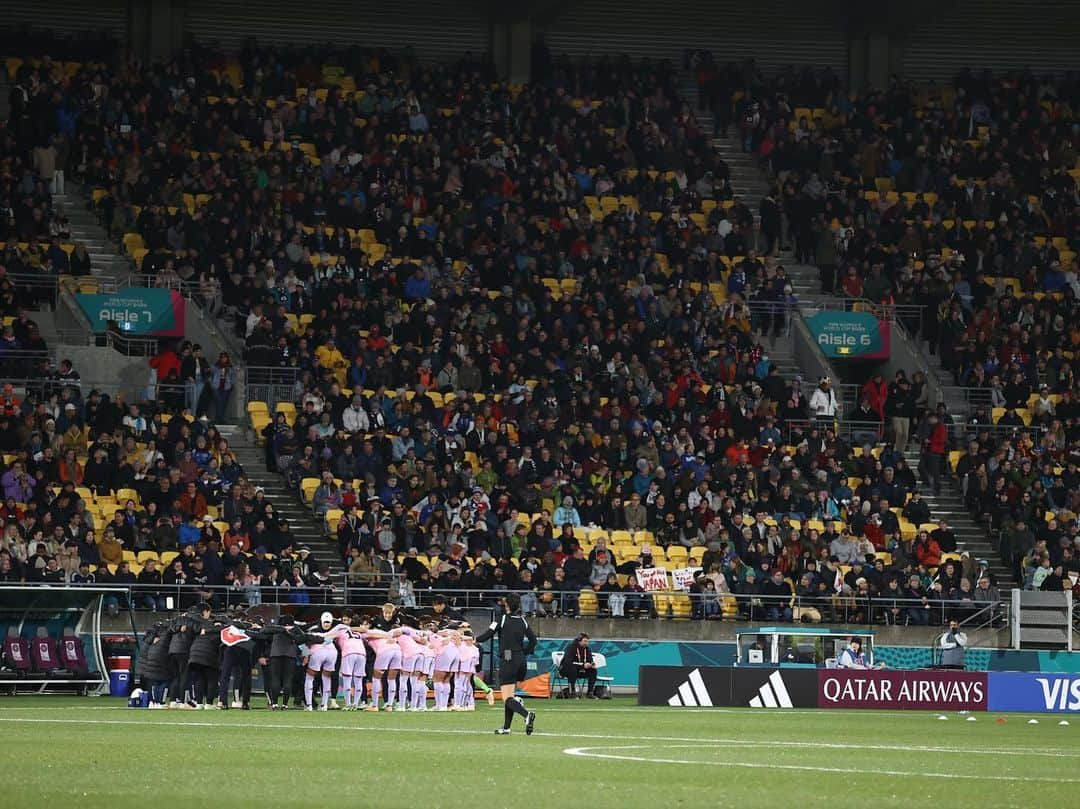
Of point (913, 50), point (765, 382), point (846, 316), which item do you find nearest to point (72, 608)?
point (765, 382)

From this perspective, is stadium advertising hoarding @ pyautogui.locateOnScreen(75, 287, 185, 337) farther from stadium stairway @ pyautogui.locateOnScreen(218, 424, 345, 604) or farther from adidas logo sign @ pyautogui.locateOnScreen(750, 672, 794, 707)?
adidas logo sign @ pyautogui.locateOnScreen(750, 672, 794, 707)

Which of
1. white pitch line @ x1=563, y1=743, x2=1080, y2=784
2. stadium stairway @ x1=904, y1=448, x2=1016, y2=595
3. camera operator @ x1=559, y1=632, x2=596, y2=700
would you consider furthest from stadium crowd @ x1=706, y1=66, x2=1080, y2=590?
white pitch line @ x1=563, y1=743, x2=1080, y2=784

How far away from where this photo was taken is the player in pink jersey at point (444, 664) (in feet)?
108

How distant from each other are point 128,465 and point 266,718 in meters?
11.2

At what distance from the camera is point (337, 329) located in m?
45.0

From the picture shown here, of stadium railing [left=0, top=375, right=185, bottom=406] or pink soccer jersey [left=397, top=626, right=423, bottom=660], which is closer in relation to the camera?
pink soccer jersey [left=397, top=626, right=423, bottom=660]

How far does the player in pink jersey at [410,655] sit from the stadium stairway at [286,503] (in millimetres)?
5288

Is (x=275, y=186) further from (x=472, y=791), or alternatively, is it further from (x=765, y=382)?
(x=472, y=791)

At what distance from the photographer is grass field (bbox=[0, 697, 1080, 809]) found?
16.2 m

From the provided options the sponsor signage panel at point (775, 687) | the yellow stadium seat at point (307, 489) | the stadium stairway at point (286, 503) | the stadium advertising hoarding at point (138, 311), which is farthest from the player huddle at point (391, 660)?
the stadium advertising hoarding at point (138, 311)

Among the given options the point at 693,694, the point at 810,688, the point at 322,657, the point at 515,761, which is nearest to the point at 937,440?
the point at 810,688

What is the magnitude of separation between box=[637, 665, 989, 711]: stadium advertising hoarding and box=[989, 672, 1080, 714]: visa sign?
228 millimetres

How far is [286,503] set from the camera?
41.5m

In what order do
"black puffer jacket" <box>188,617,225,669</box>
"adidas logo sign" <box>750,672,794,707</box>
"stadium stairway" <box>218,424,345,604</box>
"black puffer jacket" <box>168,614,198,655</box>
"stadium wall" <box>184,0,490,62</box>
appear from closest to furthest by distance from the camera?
"black puffer jacket" <box>188,617,225,669</box>, "black puffer jacket" <box>168,614,198,655</box>, "adidas logo sign" <box>750,672,794,707</box>, "stadium stairway" <box>218,424,345,604</box>, "stadium wall" <box>184,0,490,62</box>
